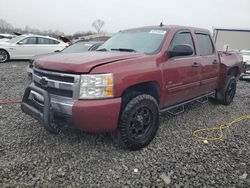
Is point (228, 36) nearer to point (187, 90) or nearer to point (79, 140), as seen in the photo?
point (187, 90)

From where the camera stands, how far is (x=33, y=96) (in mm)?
3539

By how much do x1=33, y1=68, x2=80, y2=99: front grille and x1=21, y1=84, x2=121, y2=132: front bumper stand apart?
76 millimetres

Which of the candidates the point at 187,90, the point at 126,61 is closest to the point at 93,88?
the point at 126,61

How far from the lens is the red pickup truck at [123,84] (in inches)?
116

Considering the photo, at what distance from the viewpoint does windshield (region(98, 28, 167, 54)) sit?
12.8ft

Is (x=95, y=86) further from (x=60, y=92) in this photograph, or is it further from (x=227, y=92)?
(x=227, y=92)

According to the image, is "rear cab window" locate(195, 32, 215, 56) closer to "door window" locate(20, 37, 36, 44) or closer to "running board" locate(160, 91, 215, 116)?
"running board" locate(160, 91, 215, 116)

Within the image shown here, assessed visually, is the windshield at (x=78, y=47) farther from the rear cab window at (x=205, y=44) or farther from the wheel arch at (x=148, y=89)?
the wheel arch at (x=148, y=89)

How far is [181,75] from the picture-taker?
4.10 meters

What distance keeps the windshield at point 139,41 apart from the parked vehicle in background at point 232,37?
51.7ft

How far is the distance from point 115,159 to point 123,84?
103cm

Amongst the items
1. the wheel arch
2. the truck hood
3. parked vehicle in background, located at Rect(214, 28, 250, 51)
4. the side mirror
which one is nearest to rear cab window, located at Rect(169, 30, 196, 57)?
the side mirror

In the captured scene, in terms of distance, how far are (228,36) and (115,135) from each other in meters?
17.9

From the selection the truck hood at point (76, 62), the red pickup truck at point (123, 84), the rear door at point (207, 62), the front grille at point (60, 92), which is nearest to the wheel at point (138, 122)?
the red pickup truck at point (123, 84)
